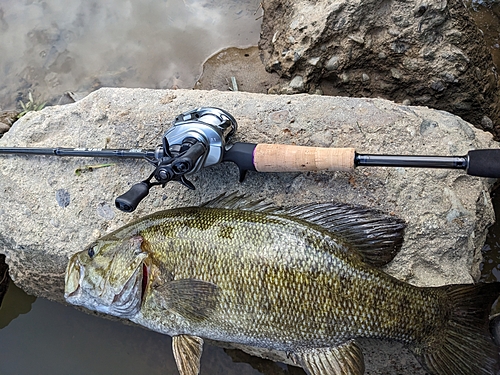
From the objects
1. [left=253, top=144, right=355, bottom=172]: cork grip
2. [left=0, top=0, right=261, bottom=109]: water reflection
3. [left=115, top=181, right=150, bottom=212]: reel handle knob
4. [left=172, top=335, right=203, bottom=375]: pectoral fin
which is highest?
[left=0, top=0, right=261, bottom=109]: water reflection

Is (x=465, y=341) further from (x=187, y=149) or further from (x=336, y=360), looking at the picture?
(x=187, y=149)

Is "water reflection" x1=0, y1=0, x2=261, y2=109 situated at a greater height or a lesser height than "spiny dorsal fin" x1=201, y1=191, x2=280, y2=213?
greater

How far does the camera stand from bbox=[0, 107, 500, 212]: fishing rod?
2.31 metres

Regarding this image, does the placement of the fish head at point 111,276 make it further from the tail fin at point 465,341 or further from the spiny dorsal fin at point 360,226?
the tail fin at point 465,341

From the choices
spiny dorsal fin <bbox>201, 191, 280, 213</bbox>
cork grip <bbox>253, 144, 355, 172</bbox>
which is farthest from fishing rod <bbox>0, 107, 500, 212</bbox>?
spiny dorsal fin <bbox>201, 191, 280, 213</bbox>

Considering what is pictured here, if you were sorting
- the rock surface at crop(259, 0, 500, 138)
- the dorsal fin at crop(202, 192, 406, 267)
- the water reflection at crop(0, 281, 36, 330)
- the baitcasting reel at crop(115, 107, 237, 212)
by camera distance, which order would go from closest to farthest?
the baitcasting reel at crop(115, 107, 237, 212) < the dorsal fin at crop(202, 192, 406, 267) < the rock surface at crop(259, 0, 500, 138) < the water reflection at crop(0, 281, 36, 330)

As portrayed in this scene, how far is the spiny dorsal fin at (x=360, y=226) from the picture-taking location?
2.60 m

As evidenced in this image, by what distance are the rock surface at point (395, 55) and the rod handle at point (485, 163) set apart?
5.63 ft

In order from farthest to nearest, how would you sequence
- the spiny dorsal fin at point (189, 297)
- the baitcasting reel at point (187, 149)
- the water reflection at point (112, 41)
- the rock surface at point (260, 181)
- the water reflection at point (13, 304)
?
1. the water reflection at point (112, 41)
2. the water reflection at point (13, 304)
3. the rock surface at point (260, 181)
4. the spiny dorsal fin at point (189, 297)
5. the baitcasting reel at point (187, 149)

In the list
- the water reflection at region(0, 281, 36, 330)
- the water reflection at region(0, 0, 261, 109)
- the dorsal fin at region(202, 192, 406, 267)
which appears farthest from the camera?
the water reflection at region(0, 0, 261, 109)

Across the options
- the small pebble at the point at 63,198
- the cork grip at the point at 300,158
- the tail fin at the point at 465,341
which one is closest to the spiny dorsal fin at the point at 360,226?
the cork grip at the point at 300,158

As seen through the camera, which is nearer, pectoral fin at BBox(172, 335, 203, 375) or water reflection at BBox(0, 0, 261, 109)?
pectoral fin at BBox(172, 335, 203, 375)

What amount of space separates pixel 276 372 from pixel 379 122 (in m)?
2.05

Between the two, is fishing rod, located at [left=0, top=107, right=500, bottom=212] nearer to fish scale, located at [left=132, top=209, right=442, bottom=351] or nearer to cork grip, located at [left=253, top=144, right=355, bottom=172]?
cork grip, located at [left=253, top=144, right=355, bottom=172]
